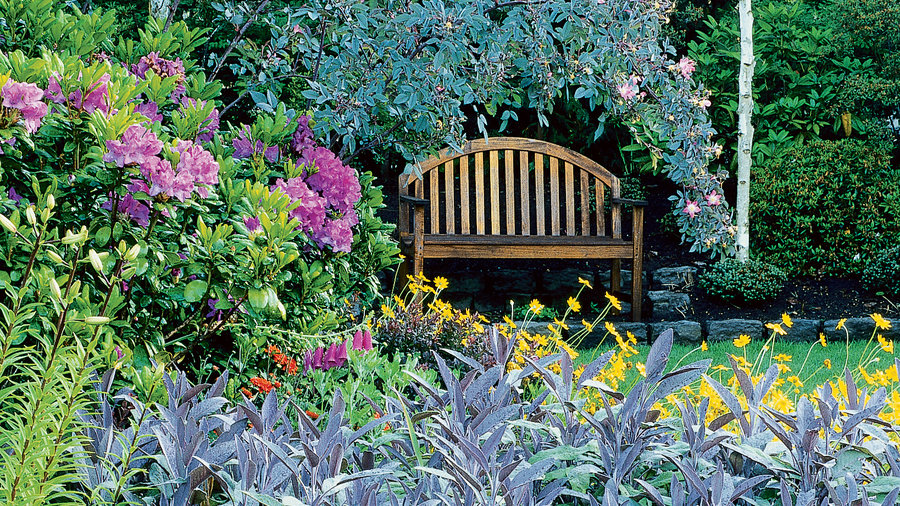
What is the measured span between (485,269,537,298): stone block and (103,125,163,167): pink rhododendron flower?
15.3 ft

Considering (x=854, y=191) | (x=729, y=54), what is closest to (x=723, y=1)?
(x=729, y=54)

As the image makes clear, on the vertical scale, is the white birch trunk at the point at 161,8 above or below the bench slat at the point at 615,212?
above

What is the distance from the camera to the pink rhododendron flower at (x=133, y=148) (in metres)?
1.81

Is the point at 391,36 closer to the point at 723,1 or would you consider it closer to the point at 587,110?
the point at 587,110

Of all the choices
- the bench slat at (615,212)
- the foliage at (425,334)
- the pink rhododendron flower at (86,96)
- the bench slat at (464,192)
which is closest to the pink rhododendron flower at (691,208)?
the bench slat at (615,212)

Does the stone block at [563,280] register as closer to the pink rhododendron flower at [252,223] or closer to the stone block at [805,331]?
the stone block at [805,331]

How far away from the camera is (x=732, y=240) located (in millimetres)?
6164

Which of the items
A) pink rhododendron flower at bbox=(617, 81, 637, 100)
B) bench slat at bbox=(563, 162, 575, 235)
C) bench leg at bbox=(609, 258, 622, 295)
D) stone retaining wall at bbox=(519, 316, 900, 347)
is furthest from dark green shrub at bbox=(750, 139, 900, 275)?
pink rhododendron flower at bbox=(617, 81, 637, 100)

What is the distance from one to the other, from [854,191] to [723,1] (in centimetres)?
287

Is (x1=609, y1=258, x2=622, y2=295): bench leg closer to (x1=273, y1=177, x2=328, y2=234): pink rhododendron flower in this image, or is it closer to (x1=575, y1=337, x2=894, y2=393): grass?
(x1=575, y1=337, x2=894, y2=393): grass

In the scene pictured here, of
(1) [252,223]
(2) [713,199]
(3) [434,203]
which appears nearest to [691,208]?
(2) [713,199]

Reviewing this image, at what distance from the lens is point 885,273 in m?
6.13

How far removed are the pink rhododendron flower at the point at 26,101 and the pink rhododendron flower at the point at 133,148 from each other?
162mm

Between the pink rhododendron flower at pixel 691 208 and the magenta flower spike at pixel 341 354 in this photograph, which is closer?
the magenta flower spike at pixel 341 354
